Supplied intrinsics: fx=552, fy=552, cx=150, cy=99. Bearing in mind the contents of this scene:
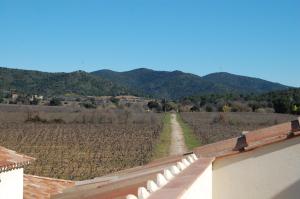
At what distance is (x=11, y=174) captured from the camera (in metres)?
9.53

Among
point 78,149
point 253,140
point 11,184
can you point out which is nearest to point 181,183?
point 253,140

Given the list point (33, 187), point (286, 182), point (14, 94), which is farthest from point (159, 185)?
point (14, 94)

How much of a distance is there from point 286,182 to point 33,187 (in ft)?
24.1

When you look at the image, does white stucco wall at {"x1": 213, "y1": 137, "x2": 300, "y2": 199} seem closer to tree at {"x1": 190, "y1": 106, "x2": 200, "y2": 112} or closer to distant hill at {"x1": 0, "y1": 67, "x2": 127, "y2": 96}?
tree at {"x1": 190, "y1": 106, "x2": 200, "y2": 112}

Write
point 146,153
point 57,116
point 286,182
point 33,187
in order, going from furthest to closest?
point 57,116 < point 146,153 < point 33,187 < point 286,182

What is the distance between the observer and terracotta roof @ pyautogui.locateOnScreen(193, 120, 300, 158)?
587 centimetres

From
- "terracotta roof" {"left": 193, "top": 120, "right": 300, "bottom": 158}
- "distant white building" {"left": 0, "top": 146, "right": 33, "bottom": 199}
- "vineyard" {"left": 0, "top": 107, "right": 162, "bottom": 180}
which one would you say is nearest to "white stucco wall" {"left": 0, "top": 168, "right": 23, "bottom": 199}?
"distant white building" {"left": 0, "top": 146, "right": 33, "bottom": 199}

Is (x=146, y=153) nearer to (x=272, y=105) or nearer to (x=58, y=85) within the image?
(x=272, y=105)

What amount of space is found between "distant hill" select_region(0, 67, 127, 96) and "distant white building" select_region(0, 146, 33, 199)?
133401 mm

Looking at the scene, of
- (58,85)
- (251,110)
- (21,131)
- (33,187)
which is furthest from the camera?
(58,85)

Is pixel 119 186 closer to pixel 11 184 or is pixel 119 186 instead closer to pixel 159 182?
pixel 159 182

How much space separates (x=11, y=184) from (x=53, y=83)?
14319 cm

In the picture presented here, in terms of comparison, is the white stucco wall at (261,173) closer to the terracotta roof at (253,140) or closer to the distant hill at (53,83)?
the terracotta roof at (253,140)

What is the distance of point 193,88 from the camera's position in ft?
652
